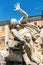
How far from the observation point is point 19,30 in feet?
33.0

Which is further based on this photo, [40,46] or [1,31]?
[1,31]

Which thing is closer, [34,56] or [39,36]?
[34,56]

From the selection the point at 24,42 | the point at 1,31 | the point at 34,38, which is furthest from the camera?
the point at 1,31

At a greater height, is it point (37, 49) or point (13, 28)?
point (13, 28)

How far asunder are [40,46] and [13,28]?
1.30 meters

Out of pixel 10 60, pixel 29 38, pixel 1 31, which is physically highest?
pixel 1 31

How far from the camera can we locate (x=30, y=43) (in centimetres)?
985

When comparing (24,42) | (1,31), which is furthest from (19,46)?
(1,31)

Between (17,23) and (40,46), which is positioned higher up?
(17,23)

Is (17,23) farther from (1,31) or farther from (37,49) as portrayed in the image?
(1,31)

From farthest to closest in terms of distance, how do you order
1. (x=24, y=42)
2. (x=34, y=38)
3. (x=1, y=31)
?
(x=1, y=31) < (x=34, y=38) < (x=24, y=42)

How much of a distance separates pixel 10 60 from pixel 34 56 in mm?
782

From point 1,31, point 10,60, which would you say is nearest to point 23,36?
point 10,60

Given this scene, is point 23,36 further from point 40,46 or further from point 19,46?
point 40,46
